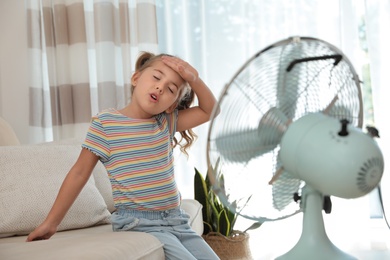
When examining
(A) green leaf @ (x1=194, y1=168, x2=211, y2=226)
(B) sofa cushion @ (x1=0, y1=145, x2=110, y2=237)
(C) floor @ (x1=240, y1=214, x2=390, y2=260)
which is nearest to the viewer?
(B) sofa cushion @ (x1=0, y1=145, x2=110, y2=237)

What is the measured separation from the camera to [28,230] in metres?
2.15

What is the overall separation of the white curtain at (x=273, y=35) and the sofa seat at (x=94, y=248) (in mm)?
2031

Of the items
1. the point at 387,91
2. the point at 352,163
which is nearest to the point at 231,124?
the point at 352,163

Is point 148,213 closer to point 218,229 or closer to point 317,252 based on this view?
point 317,252

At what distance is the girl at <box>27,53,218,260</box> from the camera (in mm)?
1833

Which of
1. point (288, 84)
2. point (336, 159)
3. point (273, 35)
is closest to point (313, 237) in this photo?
point (336, 159)

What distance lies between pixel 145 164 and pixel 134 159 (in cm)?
4

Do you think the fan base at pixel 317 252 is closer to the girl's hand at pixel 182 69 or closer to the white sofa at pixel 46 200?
the white sofa at pixel 46 200

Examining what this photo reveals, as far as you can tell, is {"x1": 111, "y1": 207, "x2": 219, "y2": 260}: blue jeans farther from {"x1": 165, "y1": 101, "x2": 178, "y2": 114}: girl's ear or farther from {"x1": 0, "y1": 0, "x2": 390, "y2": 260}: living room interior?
{"x1": 0, "y1": 0, "x2": 390, "y2": 260}: living room interior

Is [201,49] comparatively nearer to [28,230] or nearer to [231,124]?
[28,230]

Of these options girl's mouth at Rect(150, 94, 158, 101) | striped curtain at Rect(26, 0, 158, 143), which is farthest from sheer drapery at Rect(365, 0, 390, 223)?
girl's mouth at Rect(150, 94, 158, 101)

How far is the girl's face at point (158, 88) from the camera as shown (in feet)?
6.00

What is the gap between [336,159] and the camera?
39.8 inches

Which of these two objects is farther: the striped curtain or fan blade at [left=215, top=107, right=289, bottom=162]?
the striped curtain
